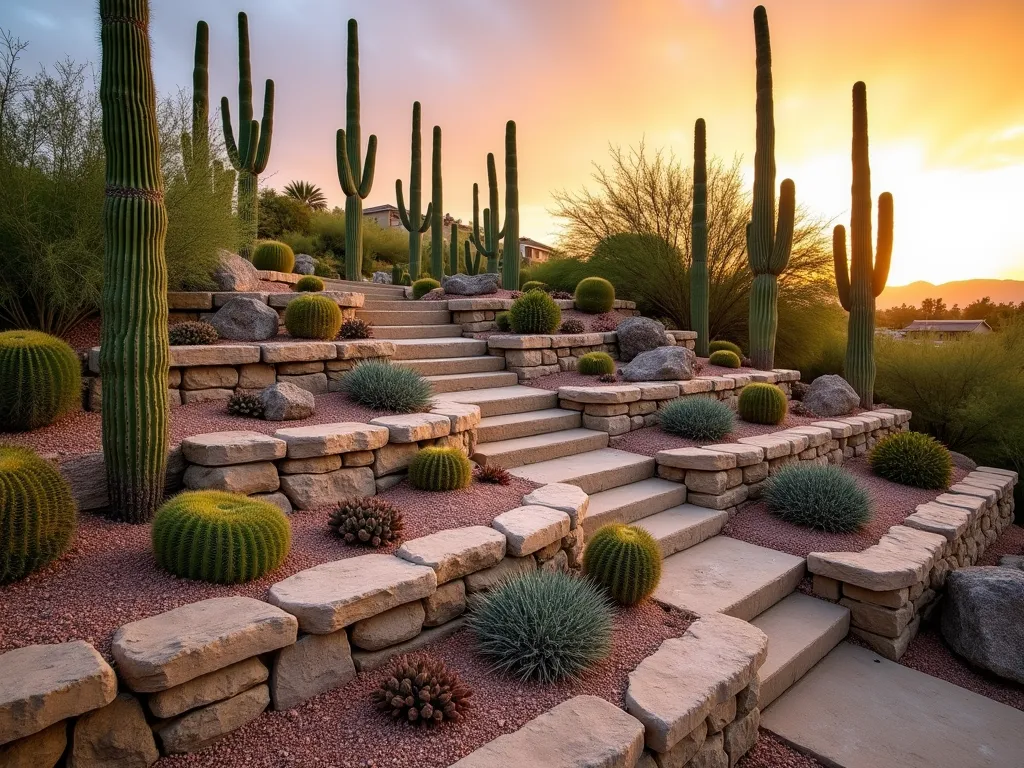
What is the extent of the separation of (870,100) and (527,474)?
29.7ft

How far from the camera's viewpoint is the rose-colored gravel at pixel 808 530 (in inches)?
194

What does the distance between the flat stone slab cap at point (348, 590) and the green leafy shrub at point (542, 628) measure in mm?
391

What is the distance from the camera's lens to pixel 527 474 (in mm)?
5020

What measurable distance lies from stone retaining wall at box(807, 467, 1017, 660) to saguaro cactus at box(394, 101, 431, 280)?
45.4 feet

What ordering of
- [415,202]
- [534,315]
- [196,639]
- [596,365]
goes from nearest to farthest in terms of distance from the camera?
[196,639], [596,365], [534,315], [415,202]

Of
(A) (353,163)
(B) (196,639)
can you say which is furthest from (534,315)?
(A) (353,163)

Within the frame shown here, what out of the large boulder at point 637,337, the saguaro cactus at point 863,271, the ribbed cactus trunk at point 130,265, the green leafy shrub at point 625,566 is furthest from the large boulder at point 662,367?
the ribbed cactus trunk at point 130,265

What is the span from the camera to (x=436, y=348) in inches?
293

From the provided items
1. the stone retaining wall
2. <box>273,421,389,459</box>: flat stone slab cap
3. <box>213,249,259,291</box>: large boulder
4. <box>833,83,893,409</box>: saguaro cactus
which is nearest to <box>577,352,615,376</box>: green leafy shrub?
the stone retaining wall

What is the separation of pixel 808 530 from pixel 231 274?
718 centimetres

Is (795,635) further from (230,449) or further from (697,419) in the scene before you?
(230,449)

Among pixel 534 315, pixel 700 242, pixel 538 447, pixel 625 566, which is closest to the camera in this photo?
pixel 625 566

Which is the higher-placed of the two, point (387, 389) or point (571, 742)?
point (387, 389)

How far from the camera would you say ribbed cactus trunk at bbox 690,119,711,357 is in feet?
34.4
